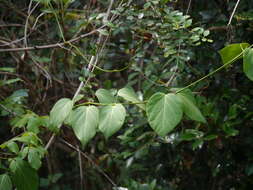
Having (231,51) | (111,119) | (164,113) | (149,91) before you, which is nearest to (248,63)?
(231,51)

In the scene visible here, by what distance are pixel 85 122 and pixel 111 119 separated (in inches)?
2.2

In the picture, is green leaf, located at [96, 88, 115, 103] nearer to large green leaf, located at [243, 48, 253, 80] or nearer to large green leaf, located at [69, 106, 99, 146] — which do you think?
large green leaf, located at [69, 106, 99, 146]

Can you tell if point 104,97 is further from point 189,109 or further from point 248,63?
point 248,63

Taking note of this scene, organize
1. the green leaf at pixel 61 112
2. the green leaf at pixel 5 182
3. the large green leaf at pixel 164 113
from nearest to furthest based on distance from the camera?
the large green leaf at pixel 164 113 → the green leaf at pixel 61 112 → the green leaf at pixel 5 182

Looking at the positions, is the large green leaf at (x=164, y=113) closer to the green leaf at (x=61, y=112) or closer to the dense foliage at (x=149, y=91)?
the dense foliage at (x=149, y=91)

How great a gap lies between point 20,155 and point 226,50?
672mm

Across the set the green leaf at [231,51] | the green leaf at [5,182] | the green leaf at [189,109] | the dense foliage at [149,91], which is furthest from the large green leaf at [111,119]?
the green leaf at [5,182]

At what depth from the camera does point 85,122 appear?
0.86m

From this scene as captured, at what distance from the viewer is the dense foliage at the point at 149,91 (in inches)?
45.0

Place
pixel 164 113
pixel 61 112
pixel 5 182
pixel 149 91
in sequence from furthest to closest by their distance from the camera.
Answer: pixel 149 91 < pixel 5 182 < pixel 61 112 < pixel 164 113

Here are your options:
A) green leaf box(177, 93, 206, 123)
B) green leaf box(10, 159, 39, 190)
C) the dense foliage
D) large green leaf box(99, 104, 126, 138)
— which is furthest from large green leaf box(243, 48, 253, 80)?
green leaf box(10, 159, 39, 190)

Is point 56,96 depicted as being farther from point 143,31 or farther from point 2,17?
point 143,31

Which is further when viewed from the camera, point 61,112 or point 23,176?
point 23,176

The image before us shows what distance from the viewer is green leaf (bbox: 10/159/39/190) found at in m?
1.09
